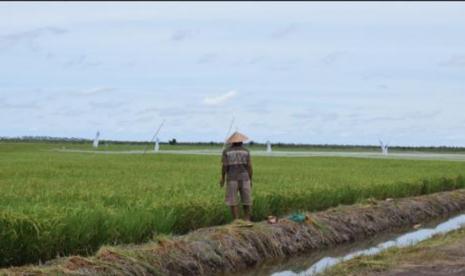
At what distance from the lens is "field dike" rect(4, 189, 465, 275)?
926 centimetres

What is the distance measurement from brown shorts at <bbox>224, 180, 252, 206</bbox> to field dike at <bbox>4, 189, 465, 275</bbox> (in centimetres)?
55

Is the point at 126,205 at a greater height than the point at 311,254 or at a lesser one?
greater

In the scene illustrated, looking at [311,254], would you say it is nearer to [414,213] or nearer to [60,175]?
[414,213]

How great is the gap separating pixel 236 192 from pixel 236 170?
388 mm

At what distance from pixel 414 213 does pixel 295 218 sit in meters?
5.84

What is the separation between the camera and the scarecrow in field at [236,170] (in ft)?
42.8

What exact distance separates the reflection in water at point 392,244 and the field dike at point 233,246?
24.8 inches

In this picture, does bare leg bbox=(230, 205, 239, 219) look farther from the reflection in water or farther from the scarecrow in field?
the reflection in water

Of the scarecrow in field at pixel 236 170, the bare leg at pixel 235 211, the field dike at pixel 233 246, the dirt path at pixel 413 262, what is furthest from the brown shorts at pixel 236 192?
the dirt path at pixel 413 262

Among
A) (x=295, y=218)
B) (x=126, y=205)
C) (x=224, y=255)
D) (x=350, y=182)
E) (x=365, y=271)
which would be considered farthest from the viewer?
(x=350, y=182)

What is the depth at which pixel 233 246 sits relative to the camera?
37.4ft

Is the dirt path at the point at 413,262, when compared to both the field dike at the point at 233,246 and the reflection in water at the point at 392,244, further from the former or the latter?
the field dike at the point at 233,246

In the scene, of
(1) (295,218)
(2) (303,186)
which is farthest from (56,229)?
(2) (303,186)

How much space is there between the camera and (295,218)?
44.3 feet
